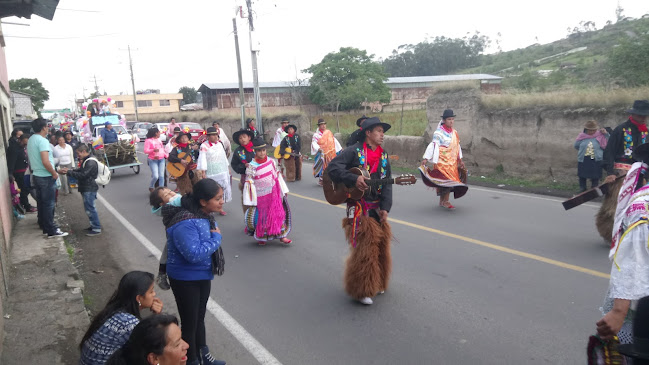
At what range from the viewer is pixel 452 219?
8.99 metres

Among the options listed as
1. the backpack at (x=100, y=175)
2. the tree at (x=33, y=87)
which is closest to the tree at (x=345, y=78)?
the backpack at (x=100, y=175)

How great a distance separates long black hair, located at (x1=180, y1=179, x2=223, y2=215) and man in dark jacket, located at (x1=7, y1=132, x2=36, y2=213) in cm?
803

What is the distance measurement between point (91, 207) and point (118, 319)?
7084 mm

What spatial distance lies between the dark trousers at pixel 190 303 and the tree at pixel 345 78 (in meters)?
42.2

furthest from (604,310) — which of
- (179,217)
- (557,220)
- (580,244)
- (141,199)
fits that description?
(141,199)

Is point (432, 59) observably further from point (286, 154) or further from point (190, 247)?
point (190, 247)

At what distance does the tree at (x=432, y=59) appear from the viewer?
85.1 meters

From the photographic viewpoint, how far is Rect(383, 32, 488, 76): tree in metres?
85.1

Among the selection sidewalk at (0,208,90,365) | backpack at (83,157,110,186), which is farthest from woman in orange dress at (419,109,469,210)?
sidewalk at (0,208,90,365)

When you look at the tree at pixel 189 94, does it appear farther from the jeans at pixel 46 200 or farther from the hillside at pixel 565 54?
the jeans at pixel 46 200

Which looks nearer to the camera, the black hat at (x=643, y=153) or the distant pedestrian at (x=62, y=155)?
the black hat at (x=643, y=153)

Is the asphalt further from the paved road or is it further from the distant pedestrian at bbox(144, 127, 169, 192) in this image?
the distant pedestrian at bbox(144, 127, 169, 192)

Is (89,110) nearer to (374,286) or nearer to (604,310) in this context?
(374,286)

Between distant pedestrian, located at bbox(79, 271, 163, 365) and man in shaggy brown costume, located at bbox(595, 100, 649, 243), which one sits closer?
distant pedestrian, located at bbox(79, 271, 163, 365)
